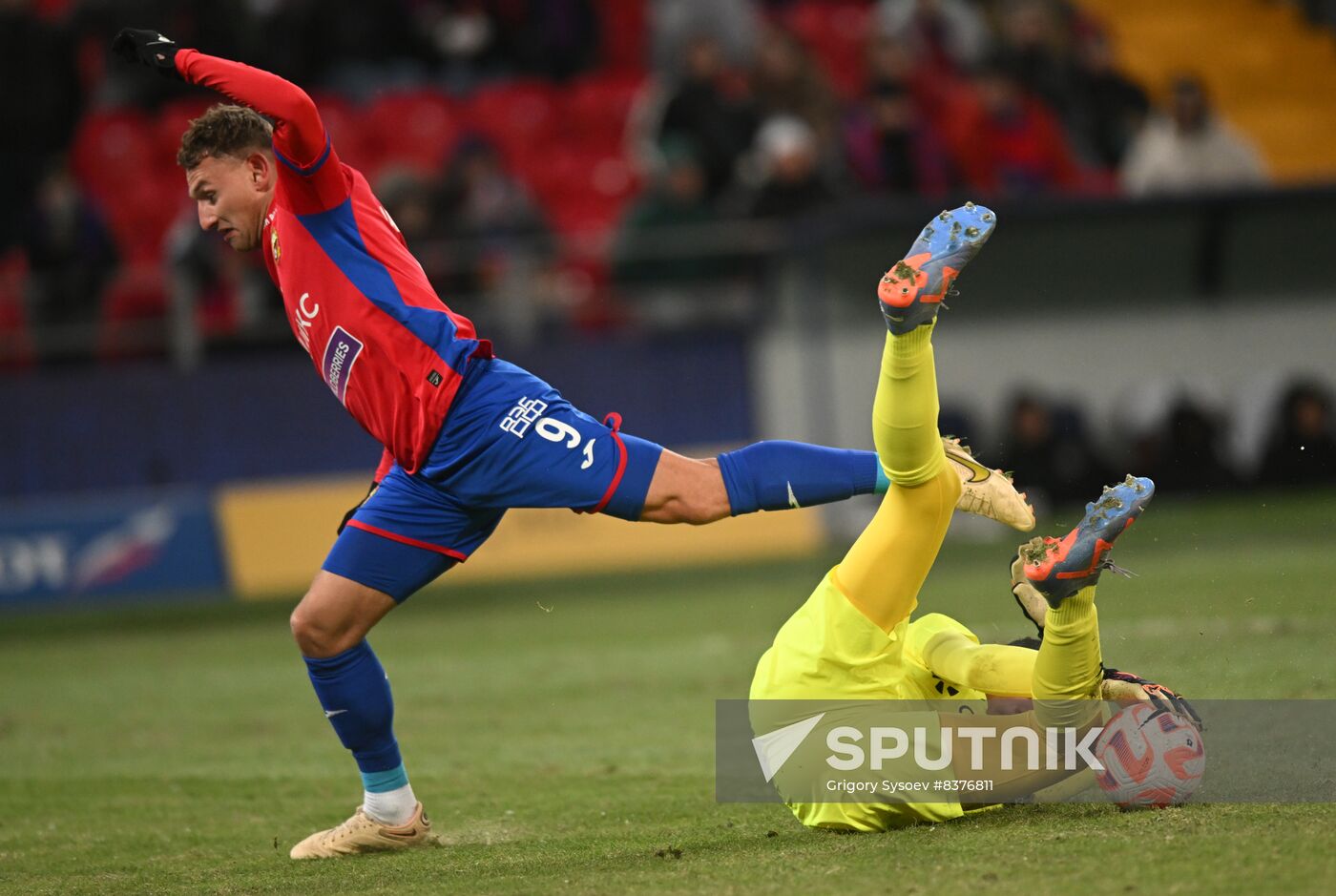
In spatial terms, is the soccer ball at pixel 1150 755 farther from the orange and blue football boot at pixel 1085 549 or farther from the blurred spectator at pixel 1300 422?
the blurred spectator at pixel 1300 422

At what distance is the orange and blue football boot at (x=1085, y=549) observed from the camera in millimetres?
4195

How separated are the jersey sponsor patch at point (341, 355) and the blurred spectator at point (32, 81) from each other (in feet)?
33.7

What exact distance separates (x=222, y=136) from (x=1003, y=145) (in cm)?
1021

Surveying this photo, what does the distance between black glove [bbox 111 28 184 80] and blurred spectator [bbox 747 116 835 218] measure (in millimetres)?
8247

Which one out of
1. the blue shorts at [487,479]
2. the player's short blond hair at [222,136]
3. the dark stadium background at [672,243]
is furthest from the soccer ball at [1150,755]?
the dark stadium background at [672,243]

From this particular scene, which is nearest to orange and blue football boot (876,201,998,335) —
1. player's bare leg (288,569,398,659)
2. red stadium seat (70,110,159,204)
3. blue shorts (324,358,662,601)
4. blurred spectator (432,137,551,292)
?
blue shorts (324,358,662,601)

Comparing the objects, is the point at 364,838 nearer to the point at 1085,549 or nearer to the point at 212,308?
the point at 1085,549

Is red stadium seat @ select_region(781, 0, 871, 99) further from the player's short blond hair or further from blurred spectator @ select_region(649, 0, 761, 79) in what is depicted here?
the player's short blond hair

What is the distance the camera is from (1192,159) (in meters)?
13.3

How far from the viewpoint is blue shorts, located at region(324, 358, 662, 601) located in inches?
187

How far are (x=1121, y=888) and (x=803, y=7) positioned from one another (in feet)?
47.6

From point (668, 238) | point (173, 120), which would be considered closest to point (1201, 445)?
point (668, 238)

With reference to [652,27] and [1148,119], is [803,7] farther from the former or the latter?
[1148,119]

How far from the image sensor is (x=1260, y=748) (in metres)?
4.91
